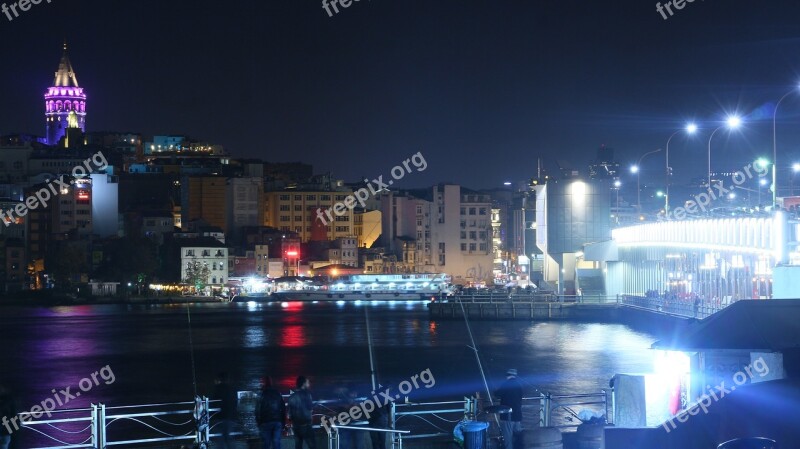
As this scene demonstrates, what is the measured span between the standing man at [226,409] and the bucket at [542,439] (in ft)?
11.5

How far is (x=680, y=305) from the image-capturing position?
53.9 meters

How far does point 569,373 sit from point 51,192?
107 m

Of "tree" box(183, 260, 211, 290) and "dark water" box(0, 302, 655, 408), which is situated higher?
"tree" box(183, 260, 211, 290)

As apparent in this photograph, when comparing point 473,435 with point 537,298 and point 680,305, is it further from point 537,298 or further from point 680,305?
point 537,298

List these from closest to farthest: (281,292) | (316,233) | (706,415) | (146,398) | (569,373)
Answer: (706,415)
(146,398)
(569,373)
(281,292)
(316,233)

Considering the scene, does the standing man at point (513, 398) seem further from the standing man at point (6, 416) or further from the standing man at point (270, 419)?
the standing man at point (6, 416)

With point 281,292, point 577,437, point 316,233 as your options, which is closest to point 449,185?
point 316,233

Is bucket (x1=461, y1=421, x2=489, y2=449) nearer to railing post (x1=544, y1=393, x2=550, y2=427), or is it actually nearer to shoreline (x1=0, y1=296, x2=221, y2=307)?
railing post (x1=544, y1=393, x2=550, y2=427)

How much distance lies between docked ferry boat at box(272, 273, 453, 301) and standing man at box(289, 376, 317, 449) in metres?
118

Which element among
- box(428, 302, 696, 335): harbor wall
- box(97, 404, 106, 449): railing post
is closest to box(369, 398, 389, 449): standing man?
box(97, 404, 106, 449): railing post

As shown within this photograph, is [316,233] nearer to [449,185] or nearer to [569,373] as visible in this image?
[449,185]

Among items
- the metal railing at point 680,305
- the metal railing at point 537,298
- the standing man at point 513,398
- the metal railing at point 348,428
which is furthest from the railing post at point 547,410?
the metal railing at point 537,298

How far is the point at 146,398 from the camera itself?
36844 mm

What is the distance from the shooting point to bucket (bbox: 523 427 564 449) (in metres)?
13.1
